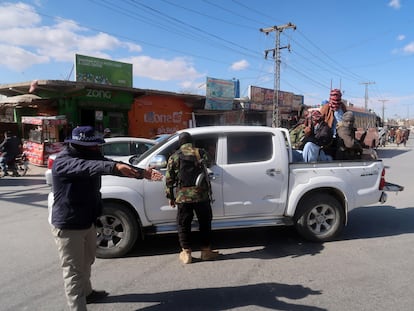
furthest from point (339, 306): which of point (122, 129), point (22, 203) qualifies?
point (122, 129)

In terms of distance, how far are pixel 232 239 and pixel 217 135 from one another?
168 cm

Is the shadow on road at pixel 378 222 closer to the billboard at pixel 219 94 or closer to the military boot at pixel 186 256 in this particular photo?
the military boot at pixel 186 256

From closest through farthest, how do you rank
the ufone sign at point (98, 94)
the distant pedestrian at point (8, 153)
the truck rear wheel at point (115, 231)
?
1. the truck rear wheel at point (115, 231)
2. the distant pedestrian at point (8, 153)
3. the ufone sign at point (98, 94)

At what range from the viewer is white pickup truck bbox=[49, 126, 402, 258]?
4680mm

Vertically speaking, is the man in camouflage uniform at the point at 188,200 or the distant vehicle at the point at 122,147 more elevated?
the distant vehicle at the point at 122,147

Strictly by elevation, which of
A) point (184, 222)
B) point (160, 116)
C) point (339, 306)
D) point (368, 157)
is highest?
point (160, 116)

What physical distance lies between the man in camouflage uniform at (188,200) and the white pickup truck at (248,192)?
0.27 m

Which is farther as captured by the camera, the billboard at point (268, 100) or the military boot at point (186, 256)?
the billboard at point (268, 100)

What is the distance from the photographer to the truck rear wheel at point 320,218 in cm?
520

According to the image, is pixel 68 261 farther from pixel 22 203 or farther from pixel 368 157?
pixel 22 203

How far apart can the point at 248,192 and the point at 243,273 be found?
1.18 m

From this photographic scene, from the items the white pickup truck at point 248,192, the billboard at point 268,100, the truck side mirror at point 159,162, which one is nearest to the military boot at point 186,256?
the white pickup truck at point 248,192

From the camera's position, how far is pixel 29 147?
→ 631 inches

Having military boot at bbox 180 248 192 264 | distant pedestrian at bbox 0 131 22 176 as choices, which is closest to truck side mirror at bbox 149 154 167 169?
military boot at bbox 180 248 192 264
